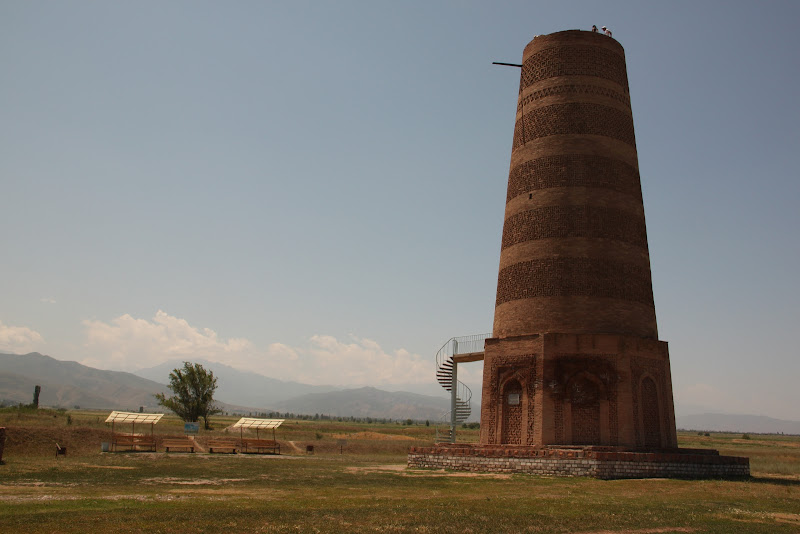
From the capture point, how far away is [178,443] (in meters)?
28.5

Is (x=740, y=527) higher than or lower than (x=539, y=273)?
lower

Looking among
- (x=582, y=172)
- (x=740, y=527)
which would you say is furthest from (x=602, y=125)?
(x=740, y=527)

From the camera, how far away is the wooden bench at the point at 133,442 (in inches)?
1056

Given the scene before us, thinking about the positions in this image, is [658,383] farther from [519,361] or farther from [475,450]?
[475,450]

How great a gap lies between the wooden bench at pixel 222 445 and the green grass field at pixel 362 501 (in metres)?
9.88

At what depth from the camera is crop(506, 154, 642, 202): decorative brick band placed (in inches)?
862

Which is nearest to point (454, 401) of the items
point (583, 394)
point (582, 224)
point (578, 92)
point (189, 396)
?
point (583, 394)

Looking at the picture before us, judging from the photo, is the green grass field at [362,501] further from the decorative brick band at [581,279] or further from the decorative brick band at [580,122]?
the decorative brick band at [580,122]

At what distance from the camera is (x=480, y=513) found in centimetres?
1024

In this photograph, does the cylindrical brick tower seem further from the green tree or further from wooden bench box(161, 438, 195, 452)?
the green tree

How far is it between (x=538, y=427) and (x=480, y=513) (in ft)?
32.5

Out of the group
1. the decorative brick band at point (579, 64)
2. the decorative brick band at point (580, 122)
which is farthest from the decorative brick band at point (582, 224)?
the decorative brick band at point (579, 64)

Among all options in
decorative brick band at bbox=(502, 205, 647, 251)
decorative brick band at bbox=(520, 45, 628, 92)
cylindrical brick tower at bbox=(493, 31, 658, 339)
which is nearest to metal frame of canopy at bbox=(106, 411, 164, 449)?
cylindrical brick tower at bbox=(493, 31, 658, 339)

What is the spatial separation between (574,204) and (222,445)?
19.4 metres
